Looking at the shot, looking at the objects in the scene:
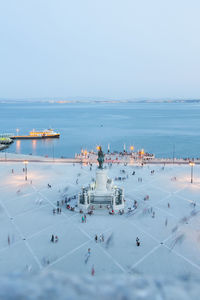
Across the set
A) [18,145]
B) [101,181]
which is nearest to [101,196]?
[101,181]

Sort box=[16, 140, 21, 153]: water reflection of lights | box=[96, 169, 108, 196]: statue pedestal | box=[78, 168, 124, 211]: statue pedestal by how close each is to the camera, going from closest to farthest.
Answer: box=[78, 168, 124, 211]: statue pedestal, box=[96, 169, 108, 196]: statue pedestal, box=[16, 140, 21, 153]: water reflection of lights

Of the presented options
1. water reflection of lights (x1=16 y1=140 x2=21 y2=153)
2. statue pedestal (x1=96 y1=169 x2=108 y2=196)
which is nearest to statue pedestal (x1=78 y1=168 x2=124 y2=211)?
statue pedestal (x1=96 y1=169 x2=108 y2=196)

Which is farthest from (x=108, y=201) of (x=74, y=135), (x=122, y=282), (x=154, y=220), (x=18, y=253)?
(x=74, y=135)

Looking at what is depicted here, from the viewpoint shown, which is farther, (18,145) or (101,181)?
(18,145)

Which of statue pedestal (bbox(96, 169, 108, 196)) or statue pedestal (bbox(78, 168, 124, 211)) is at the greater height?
statue pedestal (bbox(96, 169, 108, 196))

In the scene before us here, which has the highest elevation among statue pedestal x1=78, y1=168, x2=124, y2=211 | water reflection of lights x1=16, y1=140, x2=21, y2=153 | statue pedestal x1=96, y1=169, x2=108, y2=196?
statue pedestal x1=96, y1=169, x2=108, y2=196

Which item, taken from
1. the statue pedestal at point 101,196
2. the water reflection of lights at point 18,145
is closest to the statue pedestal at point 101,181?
the statue pedestal at point 101,196

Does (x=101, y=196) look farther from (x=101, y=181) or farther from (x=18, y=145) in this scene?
(x=18, y=145)

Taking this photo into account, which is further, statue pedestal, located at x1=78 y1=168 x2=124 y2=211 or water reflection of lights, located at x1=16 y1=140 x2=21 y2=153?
water reflection of lights, located at x1=16 y1=140 x2=21 y2=153

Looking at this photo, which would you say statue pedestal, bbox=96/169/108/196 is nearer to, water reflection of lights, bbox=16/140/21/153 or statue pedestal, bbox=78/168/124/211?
statue pedestal, bbox=78/168/124/211

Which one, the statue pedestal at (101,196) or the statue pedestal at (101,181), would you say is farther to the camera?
the statue pedestal at (101,181)

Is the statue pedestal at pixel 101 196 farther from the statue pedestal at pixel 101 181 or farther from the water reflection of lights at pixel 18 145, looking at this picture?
the water reflection of lights at pixel 18 145

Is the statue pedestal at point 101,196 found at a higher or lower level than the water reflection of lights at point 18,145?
higher
